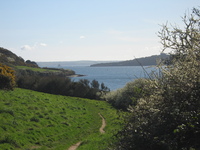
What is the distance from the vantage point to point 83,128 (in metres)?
21.1

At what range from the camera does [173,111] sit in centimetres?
612

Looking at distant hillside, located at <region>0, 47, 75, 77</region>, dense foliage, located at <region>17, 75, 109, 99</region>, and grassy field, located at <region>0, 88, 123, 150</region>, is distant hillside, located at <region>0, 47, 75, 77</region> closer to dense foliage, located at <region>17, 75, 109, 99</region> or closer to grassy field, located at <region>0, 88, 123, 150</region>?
dense foliage, located at <region>17, 75, 109, 99</region>

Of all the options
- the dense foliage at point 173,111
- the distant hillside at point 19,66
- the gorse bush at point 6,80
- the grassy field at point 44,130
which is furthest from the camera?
the distant hillside at point 19,66

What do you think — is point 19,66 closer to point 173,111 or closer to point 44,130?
point 44,130

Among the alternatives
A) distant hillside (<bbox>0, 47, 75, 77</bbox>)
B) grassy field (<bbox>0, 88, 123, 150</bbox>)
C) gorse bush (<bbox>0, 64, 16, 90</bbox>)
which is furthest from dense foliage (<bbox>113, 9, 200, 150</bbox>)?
distant hillside (<bbox>0, 47, 75, 77</bbox>)

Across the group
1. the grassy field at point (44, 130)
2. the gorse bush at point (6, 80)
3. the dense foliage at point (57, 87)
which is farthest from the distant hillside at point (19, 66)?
the grassy field at point (44, 130)

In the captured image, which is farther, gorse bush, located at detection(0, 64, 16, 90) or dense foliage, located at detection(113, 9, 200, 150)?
gorse bush, located at detection(0, 64, 16, 90)

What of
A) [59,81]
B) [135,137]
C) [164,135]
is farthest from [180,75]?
[59,81]

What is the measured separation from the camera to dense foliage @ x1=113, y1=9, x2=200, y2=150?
5793 millimetres


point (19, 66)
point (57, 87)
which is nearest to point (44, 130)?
point (57, 87)

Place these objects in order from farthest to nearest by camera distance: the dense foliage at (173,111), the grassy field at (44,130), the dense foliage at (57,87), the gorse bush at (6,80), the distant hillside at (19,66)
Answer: the distant hillside at (19,66), the dense foliage at (57,87), the gorse bush at (6,80), the grassy field at (44,130), the dense foliage at (173,111)

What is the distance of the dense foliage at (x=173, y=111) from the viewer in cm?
579

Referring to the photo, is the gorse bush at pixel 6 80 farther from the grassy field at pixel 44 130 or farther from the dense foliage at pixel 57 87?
the dense foliage at pixel 57 87

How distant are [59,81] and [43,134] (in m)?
37.7
